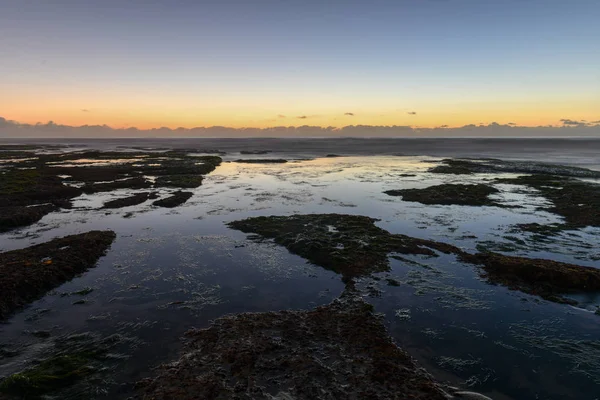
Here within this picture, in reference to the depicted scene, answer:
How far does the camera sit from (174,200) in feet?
118

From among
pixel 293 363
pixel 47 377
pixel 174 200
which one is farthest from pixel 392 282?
pixel 174 200

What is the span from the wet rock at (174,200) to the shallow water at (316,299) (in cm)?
415

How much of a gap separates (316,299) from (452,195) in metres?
28.7

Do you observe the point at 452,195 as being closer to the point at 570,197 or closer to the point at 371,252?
the point at 570,197

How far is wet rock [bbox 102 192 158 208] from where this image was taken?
1342 inches

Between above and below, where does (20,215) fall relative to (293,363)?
above

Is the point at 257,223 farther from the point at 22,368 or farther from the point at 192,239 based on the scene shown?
the point at 22,368

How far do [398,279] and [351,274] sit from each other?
99.6 inches

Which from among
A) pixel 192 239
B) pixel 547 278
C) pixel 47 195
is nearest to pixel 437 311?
pixel 547 278

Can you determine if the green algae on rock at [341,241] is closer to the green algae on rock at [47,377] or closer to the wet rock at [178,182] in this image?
the green algae on rock at [47,377]

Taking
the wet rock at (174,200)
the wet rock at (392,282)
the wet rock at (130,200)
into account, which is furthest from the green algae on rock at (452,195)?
the wet rock at (130,200)

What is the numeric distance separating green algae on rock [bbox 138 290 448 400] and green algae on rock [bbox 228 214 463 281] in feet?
17.9

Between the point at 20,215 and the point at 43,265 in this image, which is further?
the point at 20,215

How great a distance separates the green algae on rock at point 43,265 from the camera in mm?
14938
